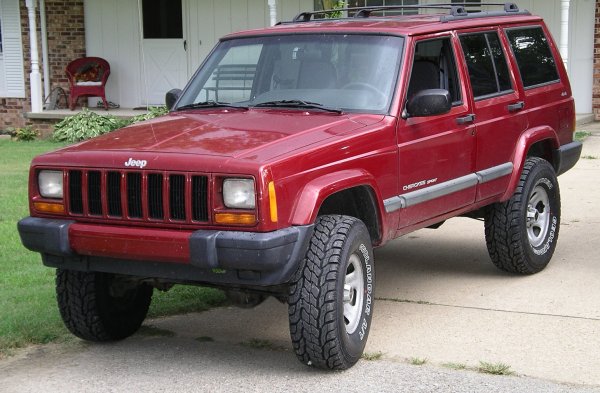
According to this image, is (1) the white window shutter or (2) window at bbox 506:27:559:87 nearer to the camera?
(2) window at bbox 506:27:559:87

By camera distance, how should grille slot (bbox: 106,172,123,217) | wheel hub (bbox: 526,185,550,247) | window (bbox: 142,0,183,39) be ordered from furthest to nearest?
window (bbox: 142,0,183,39) → wheel hub (bbox: 526,185,550,247) → grille slot (bbox: 106,172,123,217)

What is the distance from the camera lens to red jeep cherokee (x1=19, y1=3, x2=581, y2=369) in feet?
16.7

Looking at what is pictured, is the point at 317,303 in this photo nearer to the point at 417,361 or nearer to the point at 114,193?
the point at 417,361

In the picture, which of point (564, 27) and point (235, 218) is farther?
point (564, 27)

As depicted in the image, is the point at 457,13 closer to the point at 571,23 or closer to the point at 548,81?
the point at 548,81

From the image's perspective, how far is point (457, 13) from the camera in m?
7.13

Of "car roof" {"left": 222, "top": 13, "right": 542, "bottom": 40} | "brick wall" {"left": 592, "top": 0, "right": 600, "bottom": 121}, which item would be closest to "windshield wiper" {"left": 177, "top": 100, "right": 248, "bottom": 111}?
"car roof" {"left": 222, "top": 13, "right": 542, "bottom": 40}

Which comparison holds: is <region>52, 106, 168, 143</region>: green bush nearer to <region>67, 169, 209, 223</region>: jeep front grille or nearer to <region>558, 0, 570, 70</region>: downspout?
<region>558, 0, 570, 70</region>: downspout

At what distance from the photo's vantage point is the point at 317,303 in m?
5.17

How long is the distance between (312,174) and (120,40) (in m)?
14.5

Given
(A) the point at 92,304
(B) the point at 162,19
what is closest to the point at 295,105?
(A) the point at 92,304

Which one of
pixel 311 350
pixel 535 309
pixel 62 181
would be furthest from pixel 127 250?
pixel 535 309

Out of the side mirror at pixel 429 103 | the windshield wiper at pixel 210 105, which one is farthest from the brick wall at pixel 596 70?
the windshield wiper at pixel 210 105

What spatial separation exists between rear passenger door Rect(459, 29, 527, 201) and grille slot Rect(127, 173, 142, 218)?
2.56 metres
